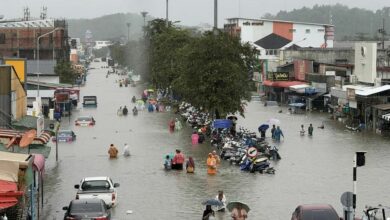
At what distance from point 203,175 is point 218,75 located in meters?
21.0

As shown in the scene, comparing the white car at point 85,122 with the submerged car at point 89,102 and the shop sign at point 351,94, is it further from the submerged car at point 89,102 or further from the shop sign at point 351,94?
the submerged car at point 89,102

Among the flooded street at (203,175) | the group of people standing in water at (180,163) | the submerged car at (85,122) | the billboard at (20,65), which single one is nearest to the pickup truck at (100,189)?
the flooded street at (203,175)

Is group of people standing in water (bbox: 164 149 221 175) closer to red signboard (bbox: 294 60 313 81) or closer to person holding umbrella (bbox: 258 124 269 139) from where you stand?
person holding umbrella (bbox: 258 124 269 139)

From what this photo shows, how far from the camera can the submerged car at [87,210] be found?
22594mm

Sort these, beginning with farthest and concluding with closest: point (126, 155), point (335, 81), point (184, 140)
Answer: point (335, 81) → point (184, 140) → point (126, 155)

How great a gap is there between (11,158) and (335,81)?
198 feet

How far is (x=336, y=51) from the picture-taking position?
343ft

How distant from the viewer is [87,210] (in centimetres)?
2294

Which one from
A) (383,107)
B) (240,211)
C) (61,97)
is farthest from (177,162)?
(61,97)

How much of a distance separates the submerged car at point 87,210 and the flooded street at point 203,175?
324 centimetres

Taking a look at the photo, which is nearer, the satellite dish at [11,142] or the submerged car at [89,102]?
the satellite dish at [11,142]

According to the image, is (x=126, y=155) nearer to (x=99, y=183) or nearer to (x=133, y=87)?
(x=99, y=183)

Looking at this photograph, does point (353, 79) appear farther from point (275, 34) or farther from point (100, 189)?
point (275, 34)

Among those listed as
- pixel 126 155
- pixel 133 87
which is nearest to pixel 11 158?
pixel 126 155
